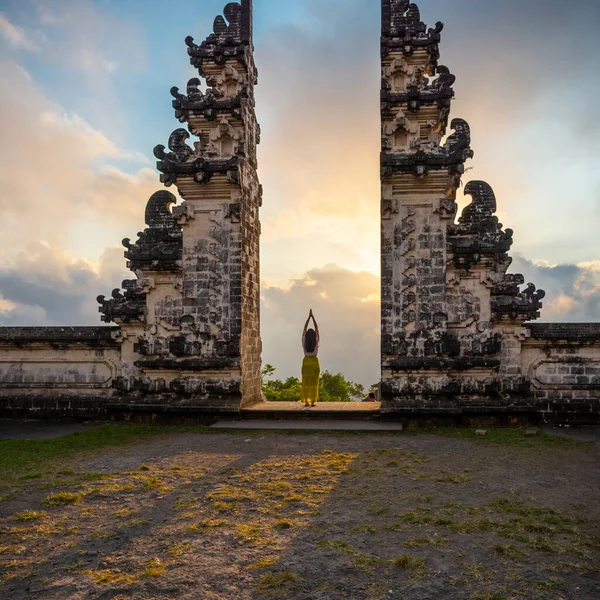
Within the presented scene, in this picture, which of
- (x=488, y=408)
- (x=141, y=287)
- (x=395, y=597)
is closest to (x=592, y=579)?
(x=395, y=597)

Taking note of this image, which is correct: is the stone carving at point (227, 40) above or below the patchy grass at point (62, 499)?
above

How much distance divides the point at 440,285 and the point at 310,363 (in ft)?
10.8

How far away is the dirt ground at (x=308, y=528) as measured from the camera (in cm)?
445

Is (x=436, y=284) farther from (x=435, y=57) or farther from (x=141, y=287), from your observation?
(x=141, y=287)

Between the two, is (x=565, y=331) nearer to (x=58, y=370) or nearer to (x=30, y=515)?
(x=30, y=515)

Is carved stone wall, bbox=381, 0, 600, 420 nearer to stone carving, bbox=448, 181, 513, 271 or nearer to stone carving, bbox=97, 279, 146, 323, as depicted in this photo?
stone carving, bbox=448, 181, 513, 271

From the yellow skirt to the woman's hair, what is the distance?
200 millimetres

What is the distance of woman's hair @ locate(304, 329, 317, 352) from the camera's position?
12305mm

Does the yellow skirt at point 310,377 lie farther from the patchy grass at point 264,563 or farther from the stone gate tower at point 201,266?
the patchy grass at point 264,563

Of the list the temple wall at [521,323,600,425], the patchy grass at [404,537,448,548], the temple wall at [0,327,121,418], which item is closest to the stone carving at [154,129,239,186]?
the temple wall at [0,327,121,418]

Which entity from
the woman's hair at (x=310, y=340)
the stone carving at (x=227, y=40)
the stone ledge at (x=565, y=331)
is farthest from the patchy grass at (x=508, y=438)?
the stone carving at (x=227, y=40)

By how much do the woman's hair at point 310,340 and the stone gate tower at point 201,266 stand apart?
4.40 ft

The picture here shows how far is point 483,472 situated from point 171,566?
4.67m

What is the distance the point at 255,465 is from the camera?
8.01 metres
